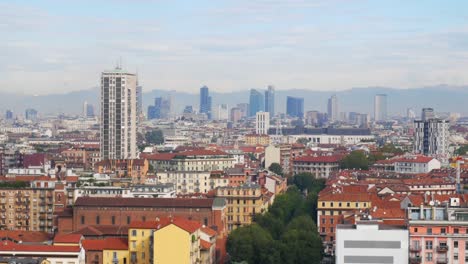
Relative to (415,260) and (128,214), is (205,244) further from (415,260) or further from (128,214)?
(415,260)

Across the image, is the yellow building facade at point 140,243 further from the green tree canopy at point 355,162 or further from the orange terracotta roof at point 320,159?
the orange terracotta roof at point 320,159

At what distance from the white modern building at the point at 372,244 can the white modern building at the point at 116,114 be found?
5374cm

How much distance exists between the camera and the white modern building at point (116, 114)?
3639 inches

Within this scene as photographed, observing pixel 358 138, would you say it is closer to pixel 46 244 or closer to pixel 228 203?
pixel 228 203

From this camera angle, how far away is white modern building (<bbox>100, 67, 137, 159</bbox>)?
9244cm

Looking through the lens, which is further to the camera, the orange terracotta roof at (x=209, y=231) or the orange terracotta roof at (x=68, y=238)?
the orange terracotta roof at (x=209, y=231)

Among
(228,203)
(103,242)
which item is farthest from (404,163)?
(103,242)

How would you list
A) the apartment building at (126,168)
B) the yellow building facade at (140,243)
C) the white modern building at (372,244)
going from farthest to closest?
the apartment building at (126,168)
the yellow building facade at (140,243)
the white modern building at (372,244)

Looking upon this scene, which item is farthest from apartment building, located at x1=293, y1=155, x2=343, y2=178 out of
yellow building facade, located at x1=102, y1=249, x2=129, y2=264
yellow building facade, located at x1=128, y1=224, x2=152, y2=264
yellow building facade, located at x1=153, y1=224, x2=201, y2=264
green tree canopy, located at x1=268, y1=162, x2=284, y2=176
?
yellow building facade, located at x1=153, y1=224, x2=201, y2=264

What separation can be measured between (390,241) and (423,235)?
1283 mm

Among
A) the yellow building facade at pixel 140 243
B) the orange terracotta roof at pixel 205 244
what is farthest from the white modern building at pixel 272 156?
the yellow building facade at pixel 140 243

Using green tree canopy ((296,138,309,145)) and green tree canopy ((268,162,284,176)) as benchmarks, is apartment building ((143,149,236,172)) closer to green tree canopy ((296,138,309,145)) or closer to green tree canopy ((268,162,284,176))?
green tree canopy ((268,162,284,176))

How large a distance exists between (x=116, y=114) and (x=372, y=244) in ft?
180

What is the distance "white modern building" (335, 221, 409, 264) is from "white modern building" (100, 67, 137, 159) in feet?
176
